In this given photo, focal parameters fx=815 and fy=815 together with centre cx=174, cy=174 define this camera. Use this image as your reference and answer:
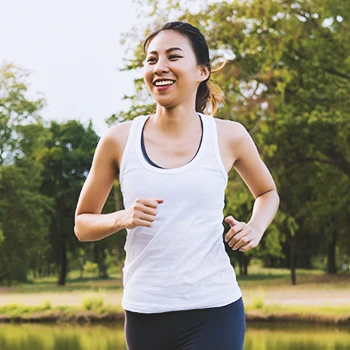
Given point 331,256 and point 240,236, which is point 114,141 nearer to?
point 240,236

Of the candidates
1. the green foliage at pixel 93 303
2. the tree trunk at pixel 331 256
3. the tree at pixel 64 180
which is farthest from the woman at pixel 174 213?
the tree at pixel 64 180

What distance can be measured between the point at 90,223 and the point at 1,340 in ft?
37.3

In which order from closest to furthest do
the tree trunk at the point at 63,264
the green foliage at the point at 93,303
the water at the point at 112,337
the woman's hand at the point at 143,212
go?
the woman's hand at the point at 143,212
the water at the point at 112,337
the green foliage at the point at 93,303
the tree trunk at the point at 63,264

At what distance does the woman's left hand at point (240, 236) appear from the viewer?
7.01ft

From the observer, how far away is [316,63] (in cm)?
2291

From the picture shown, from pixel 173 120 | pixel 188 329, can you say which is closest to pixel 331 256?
pixel 173 120

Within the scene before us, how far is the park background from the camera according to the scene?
16.7 metres

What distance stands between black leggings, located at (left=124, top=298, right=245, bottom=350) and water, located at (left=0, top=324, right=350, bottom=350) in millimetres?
9237

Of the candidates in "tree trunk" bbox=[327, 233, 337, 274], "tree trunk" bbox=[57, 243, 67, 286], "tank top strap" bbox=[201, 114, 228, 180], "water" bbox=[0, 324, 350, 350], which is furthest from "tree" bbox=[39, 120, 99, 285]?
"tank top strap" bbox=[201, 114, 228, 180]

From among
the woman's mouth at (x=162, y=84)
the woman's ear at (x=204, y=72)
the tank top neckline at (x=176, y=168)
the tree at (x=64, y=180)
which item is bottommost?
the tank top neckline at (x=176, y=168)

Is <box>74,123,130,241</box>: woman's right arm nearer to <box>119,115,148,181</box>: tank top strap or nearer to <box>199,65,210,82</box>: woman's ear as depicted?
<box>119,115,148,181</box>: tank top strap

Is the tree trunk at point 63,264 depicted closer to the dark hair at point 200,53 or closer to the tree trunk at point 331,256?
the tree trunk at point 331,256

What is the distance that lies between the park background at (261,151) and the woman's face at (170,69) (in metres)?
0.53

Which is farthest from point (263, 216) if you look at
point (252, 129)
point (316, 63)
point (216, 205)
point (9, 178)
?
point (9, 178)
